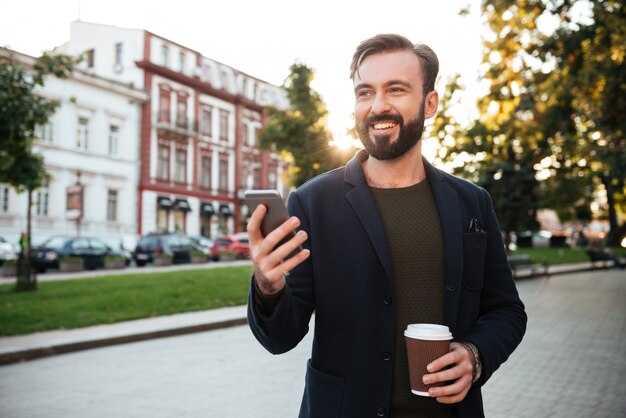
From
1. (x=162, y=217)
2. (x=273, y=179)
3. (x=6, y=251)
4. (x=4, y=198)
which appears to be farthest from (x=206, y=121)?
(x=6, y=251)

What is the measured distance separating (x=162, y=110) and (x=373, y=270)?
4257cm

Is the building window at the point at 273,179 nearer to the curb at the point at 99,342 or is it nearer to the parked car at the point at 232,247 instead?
the parked car at the point at 232,247

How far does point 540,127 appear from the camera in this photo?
16.1m

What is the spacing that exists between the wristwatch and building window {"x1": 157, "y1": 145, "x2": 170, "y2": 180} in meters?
42.2

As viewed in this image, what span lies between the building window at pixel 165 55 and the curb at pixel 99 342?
112ft

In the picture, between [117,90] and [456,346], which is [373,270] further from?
[117,90]

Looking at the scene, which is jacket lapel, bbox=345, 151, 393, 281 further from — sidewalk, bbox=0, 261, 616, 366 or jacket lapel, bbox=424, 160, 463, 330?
sidewalk, bbox=0, 261, 616, 366

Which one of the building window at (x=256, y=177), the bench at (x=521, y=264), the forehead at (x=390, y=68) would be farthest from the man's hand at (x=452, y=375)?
the building window at (x=256, y=177)

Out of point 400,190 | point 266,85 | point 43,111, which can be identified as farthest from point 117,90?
point 400,190

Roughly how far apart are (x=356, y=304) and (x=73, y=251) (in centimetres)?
2516

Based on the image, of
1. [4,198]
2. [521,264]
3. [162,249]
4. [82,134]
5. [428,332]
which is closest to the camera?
[428,332]

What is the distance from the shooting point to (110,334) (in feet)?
32.7

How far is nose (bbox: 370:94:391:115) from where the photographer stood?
2.14 m

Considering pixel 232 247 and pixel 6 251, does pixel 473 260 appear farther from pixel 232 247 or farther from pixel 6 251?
pixel 232 247
